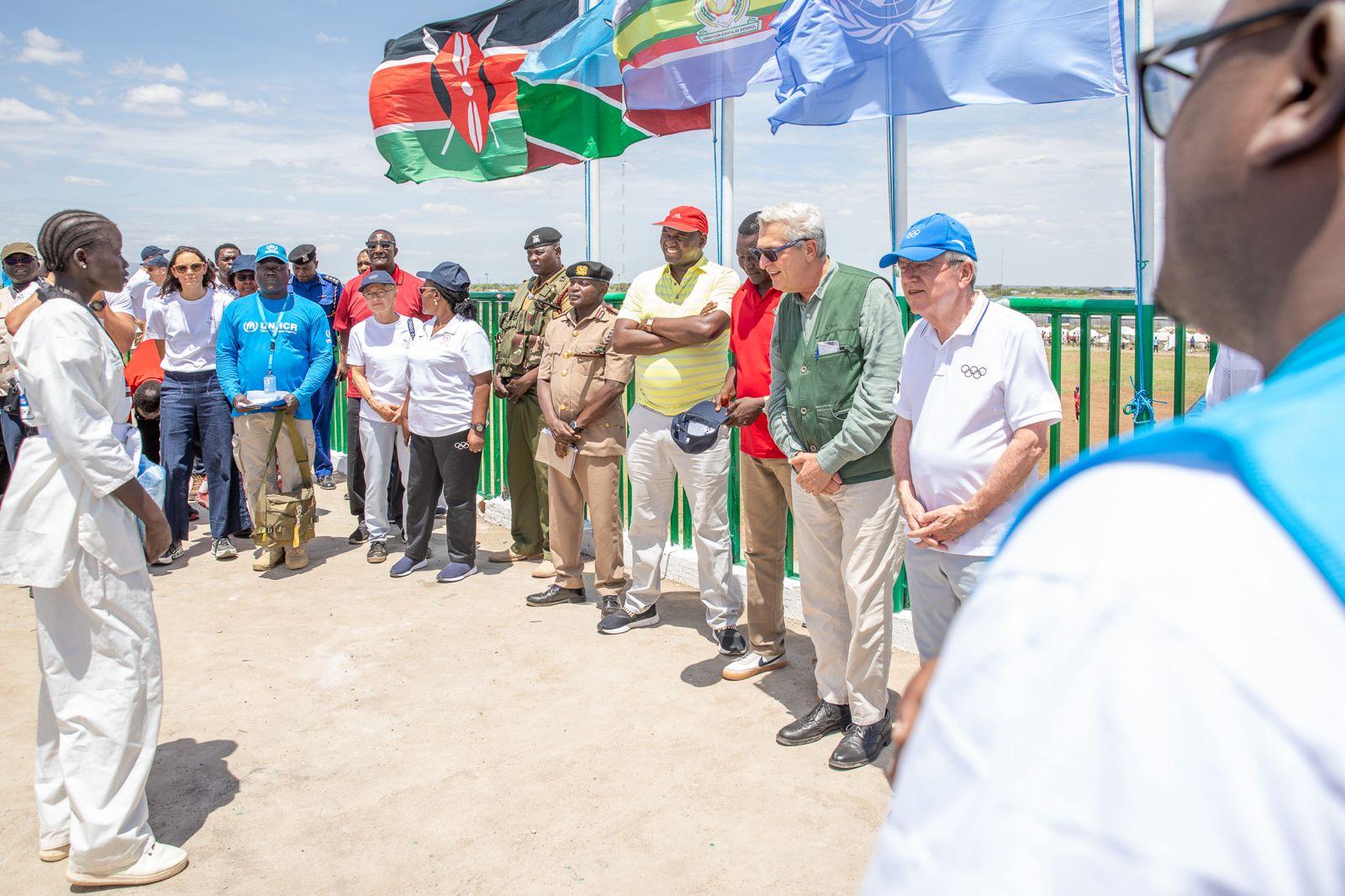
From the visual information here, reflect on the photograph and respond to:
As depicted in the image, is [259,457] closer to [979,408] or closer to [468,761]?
[468,761]

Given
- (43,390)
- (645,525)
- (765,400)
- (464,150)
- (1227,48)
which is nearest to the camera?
(1227,48)

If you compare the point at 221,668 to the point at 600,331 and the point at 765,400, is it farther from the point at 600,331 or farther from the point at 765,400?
the point at 765,400

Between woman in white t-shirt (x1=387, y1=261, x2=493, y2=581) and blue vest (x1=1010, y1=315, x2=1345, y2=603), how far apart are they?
664 centimetres

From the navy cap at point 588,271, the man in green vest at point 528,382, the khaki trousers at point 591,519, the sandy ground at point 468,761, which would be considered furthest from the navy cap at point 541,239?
the sandy ground at point 468,761

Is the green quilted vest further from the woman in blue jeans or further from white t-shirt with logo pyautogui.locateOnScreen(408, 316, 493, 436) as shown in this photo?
the woman in blue jeans

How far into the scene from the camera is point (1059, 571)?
567mm

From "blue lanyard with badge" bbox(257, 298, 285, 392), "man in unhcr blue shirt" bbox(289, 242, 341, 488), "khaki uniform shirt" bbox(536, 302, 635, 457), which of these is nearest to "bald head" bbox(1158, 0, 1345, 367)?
"khaki uniform shirt" bbox(536, 302, 635, 457)

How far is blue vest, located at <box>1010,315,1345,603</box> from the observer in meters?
0.52

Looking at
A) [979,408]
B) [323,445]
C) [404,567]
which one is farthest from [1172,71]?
[323,445]

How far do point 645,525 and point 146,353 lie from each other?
17.2ft

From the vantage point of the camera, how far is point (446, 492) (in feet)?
23.3

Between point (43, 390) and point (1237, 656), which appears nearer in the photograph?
point (1237, 656)

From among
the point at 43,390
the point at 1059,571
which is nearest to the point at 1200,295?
the point at 1059,571

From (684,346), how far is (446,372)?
2274 millimetres
